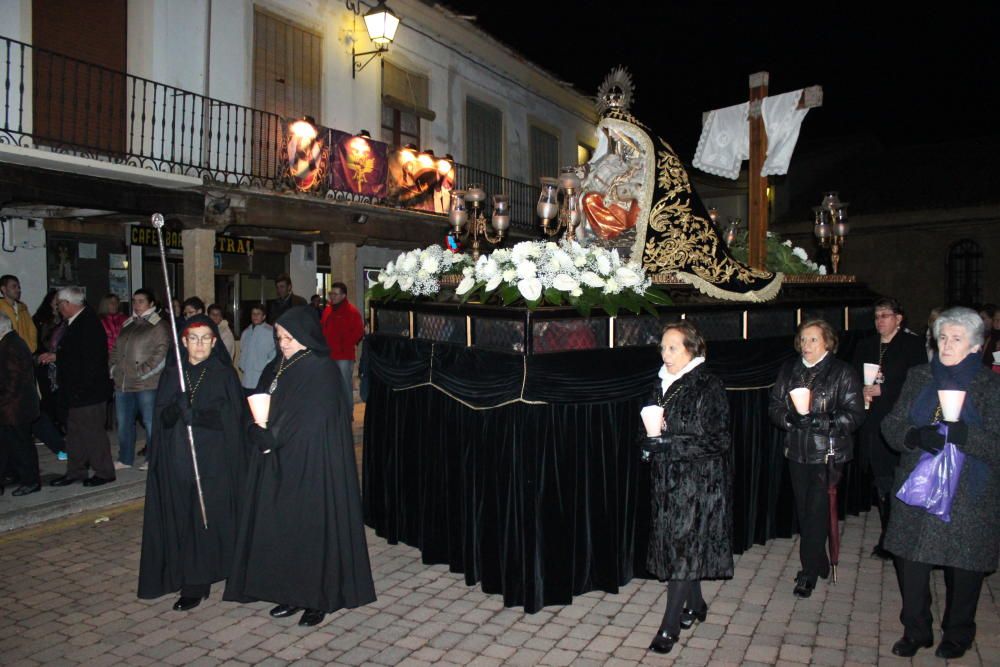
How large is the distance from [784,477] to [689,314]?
5.18 ft

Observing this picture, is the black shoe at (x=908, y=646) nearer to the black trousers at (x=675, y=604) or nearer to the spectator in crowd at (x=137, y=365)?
the black trousers at (x=675, y=604)

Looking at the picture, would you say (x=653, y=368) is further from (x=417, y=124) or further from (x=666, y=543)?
(x=417, y=124)

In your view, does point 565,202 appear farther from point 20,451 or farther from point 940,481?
point 20,451

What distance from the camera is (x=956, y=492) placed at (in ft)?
11.7

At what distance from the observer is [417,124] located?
1644 centimetres

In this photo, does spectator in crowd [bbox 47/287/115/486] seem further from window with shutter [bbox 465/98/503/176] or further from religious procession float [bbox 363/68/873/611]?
window with shutter [bbox 465/98/503/176]

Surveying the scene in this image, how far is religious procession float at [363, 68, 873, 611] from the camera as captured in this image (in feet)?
14.6

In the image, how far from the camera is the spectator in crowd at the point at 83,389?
6762 mm

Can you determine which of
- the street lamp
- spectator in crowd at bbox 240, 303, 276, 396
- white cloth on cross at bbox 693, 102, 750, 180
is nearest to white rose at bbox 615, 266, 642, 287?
white cloth on cross at bbox 693, 102, 750, 180

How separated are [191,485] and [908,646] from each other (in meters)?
3.96

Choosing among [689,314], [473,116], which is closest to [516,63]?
[473,116]

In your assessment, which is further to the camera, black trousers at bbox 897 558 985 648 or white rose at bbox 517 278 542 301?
white rose at bbox 517 278 542 301

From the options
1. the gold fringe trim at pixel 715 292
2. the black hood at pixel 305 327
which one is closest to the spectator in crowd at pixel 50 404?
the black hood at pixel 305 327

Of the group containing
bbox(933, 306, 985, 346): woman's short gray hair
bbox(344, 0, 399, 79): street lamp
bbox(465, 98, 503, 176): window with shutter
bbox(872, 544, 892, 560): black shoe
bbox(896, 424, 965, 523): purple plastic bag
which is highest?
bbox(344, 0, 399, 79): street lamp
